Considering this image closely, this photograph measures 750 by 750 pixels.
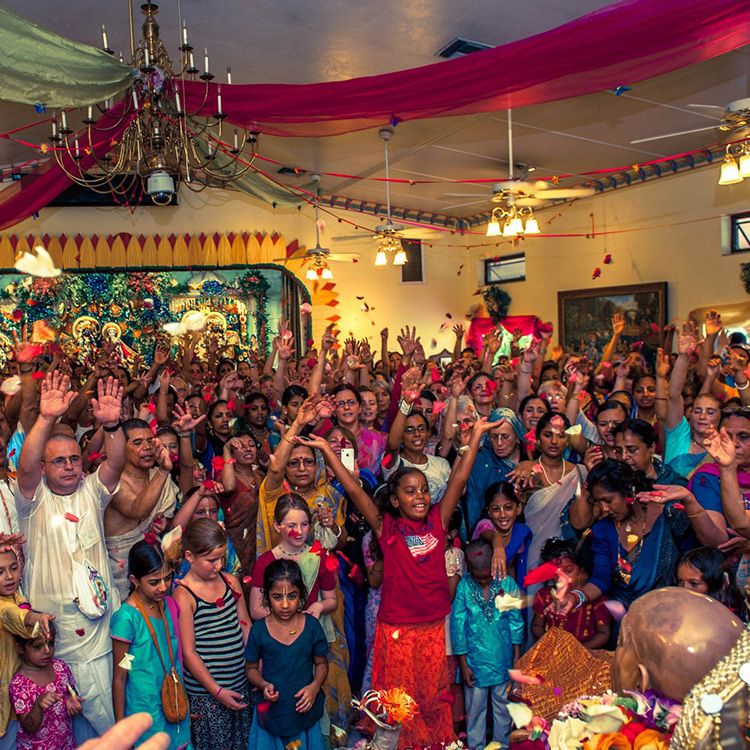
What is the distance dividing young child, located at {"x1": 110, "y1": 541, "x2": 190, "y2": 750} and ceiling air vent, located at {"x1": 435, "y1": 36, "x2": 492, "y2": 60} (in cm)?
476

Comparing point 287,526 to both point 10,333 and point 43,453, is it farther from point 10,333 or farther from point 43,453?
point 10,333

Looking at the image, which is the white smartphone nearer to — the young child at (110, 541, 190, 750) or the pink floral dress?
the young child at (110, 541, 190, 750)

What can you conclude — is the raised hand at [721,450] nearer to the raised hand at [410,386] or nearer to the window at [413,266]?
the raised hand at [410,386]

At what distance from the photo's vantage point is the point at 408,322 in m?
12.8

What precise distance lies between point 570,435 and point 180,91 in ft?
9.89

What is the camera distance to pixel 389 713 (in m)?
2.39

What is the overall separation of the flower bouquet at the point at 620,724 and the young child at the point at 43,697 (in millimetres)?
1603

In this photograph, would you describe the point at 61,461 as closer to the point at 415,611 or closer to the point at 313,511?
the point at 313,511

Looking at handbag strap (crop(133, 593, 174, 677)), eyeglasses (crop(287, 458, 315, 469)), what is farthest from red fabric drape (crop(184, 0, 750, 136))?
handbag strap (crop(133, 593, 174, 677))

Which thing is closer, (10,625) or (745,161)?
(10,625)

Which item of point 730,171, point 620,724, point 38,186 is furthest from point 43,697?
point 730,171

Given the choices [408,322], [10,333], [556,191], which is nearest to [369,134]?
[556,191]

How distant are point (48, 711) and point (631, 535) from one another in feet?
7.13

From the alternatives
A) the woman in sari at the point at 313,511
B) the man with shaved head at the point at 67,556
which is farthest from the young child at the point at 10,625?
the woman in sari at the point at 313,511
